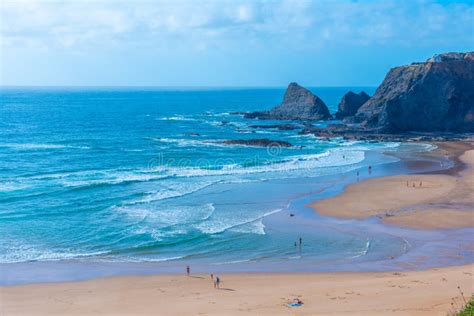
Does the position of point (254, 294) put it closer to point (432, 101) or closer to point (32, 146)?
point (32, 146)

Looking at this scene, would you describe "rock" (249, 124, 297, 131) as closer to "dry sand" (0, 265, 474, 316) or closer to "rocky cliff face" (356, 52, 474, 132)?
"rocky cliff face" (356, 52, 474, 132)

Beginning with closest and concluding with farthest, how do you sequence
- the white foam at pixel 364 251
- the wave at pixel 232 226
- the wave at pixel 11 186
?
the white foam at pixel 364 251
the wave at pixel 232 226
the wave at pixel 11 186

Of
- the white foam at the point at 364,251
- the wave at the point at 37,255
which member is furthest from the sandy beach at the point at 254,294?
the wave at the point at 37,255

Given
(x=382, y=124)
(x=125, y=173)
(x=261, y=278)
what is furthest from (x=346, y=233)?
(x=382, y=124)

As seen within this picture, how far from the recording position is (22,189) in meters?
43.4

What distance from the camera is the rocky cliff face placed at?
7950 centimetres

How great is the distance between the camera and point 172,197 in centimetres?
4256

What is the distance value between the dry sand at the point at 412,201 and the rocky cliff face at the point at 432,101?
28921 mm

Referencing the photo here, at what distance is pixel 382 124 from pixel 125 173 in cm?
4479

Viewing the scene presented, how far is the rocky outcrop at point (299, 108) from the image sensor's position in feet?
338

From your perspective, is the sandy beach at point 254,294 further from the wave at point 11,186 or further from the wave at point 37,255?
the wave at point 11,186

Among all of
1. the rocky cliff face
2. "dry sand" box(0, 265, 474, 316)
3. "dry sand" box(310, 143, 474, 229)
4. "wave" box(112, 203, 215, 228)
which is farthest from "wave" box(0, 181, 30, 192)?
the rocky cliff face

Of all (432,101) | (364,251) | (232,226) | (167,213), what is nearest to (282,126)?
(432,101)

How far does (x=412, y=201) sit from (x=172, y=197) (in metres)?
18.4
